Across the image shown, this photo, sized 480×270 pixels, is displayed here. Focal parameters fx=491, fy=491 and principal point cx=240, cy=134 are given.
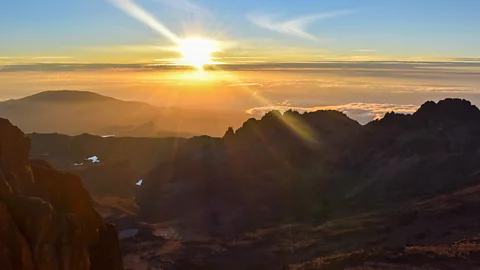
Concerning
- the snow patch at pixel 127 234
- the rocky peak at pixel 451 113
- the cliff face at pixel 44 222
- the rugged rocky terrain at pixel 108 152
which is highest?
the rocky peak at pixel 451 113

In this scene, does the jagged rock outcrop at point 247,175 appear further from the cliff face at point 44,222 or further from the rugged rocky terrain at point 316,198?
the cliff face at point 44,222

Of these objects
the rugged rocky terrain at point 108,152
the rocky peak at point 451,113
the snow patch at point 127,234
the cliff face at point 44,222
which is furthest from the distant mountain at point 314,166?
the cliff face at point 44,222

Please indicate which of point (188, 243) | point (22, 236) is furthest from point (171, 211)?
point (22, 236)

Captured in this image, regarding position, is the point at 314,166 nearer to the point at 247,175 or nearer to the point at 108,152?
the point at 247,175

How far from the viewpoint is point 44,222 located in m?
25.5

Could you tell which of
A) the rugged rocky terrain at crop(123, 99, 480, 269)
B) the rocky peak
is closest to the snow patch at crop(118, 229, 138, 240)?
the rugged rocky terrain at crop(123, 99, 480, 269)

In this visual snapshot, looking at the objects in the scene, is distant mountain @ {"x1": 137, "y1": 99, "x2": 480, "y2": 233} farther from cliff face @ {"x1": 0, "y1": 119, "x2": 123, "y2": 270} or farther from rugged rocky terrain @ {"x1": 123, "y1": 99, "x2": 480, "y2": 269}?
cliff face @ {"x1": 0, "y1": 119, "x2": 123, "y2": 270}

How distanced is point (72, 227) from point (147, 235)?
147 ft

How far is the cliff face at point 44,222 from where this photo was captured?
24141mm

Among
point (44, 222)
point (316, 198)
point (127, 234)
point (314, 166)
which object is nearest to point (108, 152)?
point (314, 166)

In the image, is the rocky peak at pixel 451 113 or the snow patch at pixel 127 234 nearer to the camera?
the snow patch at pixel 127 234

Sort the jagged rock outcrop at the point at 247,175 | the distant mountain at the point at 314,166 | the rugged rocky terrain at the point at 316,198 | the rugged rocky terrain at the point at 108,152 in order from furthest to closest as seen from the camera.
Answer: the rugged rocky terrain at the point at 108,152
the jagged rock outcrop at the point at 247,175
the distant mountain at the point at 314,166
the rugged rocky terrain at the point at 316,198

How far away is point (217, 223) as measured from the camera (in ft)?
262

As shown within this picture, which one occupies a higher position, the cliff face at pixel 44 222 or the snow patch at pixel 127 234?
the cliff face at pixel 44 222
